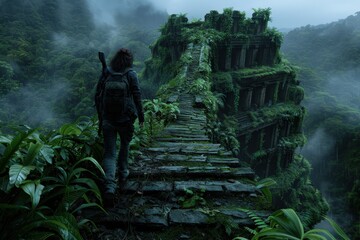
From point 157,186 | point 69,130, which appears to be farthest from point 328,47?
point 69,130

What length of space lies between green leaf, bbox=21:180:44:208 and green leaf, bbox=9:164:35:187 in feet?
0.19

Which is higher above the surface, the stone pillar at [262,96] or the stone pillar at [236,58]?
the stone pillar at [236,58]

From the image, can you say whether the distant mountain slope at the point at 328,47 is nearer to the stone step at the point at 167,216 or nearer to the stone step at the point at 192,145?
the stone step at the point at 192,145

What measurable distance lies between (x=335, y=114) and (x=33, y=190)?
4676 cm

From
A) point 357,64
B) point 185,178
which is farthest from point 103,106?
point 357,64

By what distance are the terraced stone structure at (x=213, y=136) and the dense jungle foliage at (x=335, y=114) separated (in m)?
14.6

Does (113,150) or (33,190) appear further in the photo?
(113,150)

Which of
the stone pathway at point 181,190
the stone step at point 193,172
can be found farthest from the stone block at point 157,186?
the stone step at point 193,172

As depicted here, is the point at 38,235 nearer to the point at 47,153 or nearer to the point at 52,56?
the point at 47,153

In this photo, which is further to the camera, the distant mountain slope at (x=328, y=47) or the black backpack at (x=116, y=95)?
the distant mountain slope at (x=328, y=47)

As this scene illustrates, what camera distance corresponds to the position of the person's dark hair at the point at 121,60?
3.76 m

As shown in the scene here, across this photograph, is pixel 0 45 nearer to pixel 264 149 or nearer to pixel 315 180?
pixel 264 149

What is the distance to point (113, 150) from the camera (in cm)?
379

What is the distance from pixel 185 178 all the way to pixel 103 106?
1.55m
